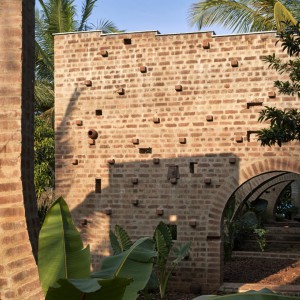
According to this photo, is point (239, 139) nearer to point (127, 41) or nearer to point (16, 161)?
point (127, 41)

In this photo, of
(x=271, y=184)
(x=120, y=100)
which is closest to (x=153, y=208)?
(x=120, y=100)

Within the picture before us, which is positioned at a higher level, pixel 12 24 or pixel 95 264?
pixel 12 24

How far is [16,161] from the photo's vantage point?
4801 mm

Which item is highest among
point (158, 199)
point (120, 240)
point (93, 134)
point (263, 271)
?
point (93, 134)

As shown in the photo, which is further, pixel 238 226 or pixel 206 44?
pixel 238 226

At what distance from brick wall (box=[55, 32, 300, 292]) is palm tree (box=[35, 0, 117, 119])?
10.5 metres

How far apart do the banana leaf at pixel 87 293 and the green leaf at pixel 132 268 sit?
0.69m

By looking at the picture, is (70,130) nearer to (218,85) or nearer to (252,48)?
(218,85)

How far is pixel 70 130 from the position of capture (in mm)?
12141

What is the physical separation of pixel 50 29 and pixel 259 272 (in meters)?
13.7

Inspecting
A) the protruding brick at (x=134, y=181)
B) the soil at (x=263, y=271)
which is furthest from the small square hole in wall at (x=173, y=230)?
the soil at (x=263, y=271)

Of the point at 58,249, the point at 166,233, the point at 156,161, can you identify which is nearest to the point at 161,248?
the point at 166,233

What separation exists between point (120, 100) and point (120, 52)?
0.92 m

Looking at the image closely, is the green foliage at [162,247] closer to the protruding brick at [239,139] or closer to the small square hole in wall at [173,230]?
the small square hole in wall at [173,230]
